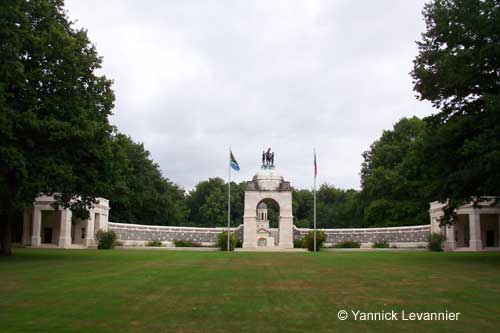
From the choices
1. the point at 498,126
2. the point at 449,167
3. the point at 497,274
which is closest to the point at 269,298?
the point at 497,274

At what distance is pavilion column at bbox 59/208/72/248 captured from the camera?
44.8 meters

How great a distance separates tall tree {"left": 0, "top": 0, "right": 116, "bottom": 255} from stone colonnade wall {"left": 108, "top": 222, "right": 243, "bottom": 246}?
24.5 m

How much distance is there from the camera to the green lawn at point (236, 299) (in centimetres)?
916

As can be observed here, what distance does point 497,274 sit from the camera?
57.6ft

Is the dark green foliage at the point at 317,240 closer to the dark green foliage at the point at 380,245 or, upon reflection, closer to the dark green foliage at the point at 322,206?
the dark green foliage at the point at 380,245

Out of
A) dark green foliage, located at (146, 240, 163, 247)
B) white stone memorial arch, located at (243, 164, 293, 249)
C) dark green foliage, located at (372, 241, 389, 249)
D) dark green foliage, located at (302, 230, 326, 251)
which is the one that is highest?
white stone memorial arch, located at (243, 164, 293, 249)

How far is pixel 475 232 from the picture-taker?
44.0m

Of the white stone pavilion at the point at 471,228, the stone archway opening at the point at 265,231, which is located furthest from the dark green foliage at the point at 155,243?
the white stone pavilion at the point at 471,228

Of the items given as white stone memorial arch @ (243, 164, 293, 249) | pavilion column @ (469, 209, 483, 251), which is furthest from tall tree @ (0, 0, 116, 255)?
pavilion column @ (469, 209, 483, 251)

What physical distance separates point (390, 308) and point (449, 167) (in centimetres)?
1511

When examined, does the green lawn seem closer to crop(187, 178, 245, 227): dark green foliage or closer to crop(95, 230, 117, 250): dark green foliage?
crop(95, 230, 117, 250): dark green foliage

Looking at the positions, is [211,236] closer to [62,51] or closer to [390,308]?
[62,51]

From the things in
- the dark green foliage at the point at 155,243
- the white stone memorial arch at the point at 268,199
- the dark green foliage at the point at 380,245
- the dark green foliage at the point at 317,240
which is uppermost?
the white stone memorial arch at the point at 268,199

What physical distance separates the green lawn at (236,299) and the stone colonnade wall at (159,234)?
33.9 metres
